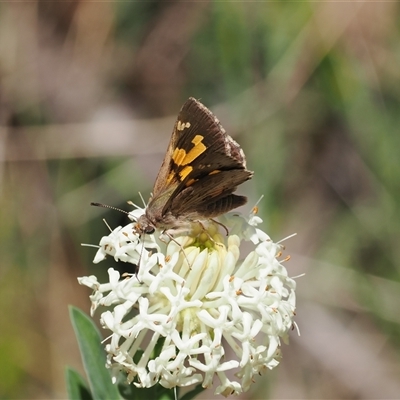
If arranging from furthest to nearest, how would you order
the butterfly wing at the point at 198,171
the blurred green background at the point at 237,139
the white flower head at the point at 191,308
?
the blurred green background at the point at 237,139
the butterfly wing at the point at 198,171
the white flower head at the point at 191,308

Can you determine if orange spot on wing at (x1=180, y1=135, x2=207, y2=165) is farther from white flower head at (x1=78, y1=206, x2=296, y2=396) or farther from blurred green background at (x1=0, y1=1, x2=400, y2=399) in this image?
blurred green background at (x1=0, y1=1, x2=400, y2=399)

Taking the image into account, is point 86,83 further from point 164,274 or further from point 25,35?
point 164,274

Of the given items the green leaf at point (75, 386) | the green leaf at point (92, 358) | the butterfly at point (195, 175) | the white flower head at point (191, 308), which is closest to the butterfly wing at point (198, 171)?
the butterfly at point (195, 175)

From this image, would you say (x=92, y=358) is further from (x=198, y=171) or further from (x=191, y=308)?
(x=198, y=171)

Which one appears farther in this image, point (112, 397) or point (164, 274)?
point (112, 397)

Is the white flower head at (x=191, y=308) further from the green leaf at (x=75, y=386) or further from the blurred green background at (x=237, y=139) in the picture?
the blurred green background at (x=237, y=139)

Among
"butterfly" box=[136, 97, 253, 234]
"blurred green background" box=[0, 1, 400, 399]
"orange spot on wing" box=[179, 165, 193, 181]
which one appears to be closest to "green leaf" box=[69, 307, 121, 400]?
"butterfly" box=[136, 97, 253, 234]

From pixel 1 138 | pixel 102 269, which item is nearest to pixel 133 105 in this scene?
pixel 1 138
